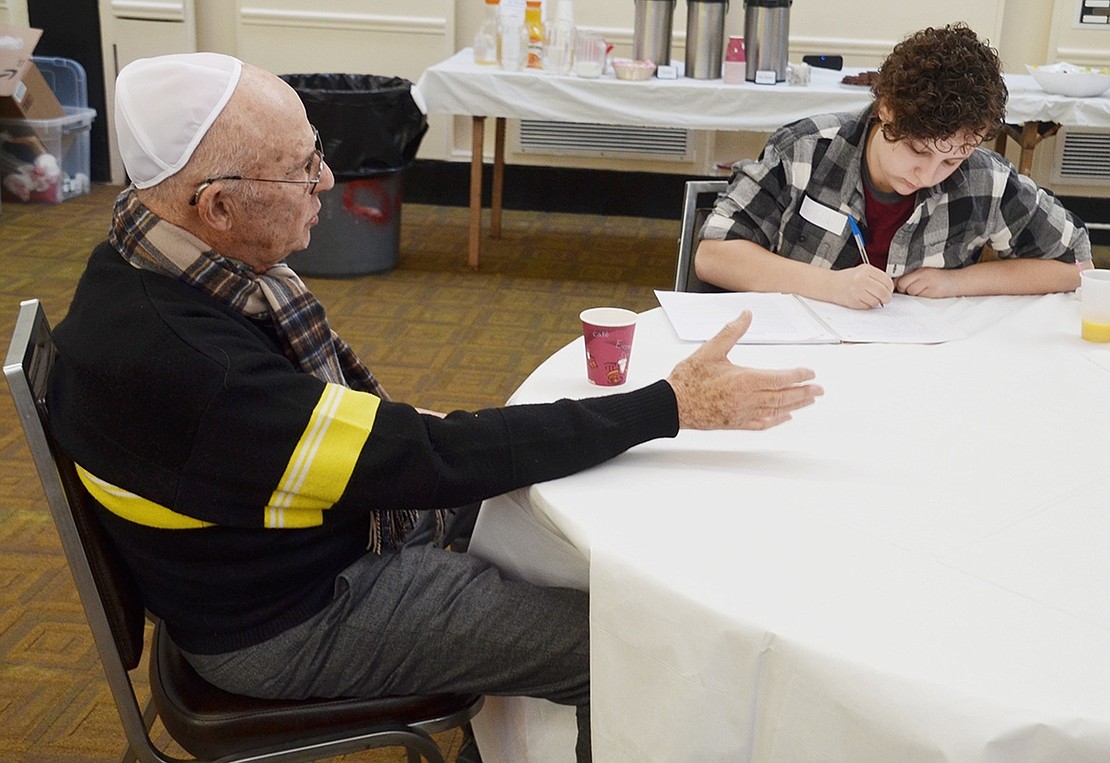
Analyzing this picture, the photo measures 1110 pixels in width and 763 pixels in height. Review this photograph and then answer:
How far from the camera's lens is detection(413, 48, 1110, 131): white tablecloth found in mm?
4031

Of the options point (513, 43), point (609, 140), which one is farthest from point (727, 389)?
point (609, 140)

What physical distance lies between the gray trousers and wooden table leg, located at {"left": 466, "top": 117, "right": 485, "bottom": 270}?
3.13m

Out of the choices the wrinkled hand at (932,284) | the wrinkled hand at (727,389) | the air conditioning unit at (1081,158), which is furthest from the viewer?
the air conditioning unit at (1081,158)

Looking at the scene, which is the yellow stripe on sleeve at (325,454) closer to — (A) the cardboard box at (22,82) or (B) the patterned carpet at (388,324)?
(B) the patterned carpet at (388,324)

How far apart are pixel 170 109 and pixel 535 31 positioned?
3245 mm

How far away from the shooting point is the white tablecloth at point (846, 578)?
2.98 feet

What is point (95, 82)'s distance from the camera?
5.52 metres

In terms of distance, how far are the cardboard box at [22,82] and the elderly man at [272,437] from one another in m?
4.07

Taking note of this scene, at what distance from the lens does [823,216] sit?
2.01 metres

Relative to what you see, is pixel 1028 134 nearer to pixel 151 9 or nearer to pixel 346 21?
pixel 346 21

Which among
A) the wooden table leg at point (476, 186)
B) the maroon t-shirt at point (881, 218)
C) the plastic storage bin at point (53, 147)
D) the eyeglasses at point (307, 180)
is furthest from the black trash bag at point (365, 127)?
the eyeglasses at point (307, 180)

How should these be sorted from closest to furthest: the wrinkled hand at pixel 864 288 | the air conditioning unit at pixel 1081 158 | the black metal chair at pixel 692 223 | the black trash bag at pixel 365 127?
1. the wrinkled hand at pixel 864 288
2. the black metal chair at pixel 692 223
3. the black trash bag at pixel 365 127
4. the air conditioning unit at pixel 1081 158

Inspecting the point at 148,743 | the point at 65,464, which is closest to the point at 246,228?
the point at 65,464

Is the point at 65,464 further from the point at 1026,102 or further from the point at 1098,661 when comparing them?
the point at 1026,102
